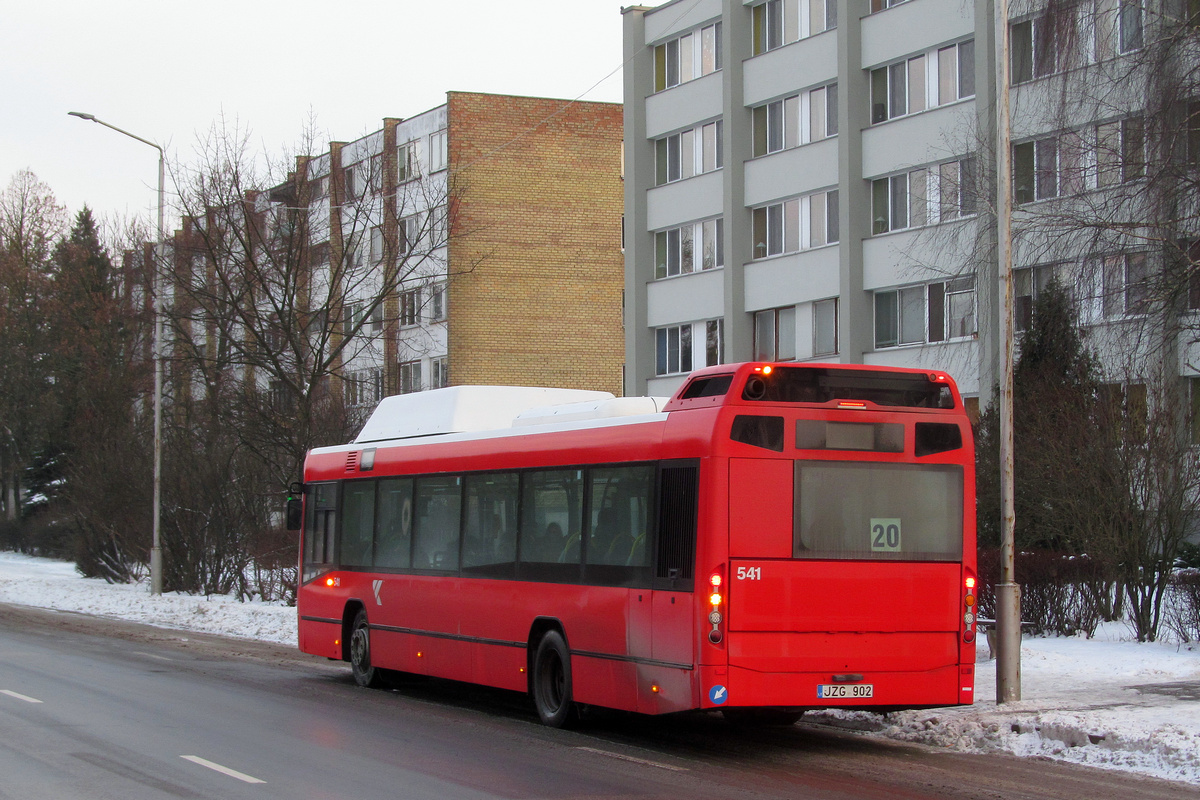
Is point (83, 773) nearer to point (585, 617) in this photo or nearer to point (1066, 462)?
point (585, 617)

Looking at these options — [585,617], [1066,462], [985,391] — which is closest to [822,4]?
[985,391]

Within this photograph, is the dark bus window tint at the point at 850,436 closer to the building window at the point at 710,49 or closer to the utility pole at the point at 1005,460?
the utility pole at the point at 1005,460

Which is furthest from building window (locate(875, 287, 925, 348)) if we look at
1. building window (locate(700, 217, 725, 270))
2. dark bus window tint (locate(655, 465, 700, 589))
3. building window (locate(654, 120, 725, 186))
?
dark bus window tint (locate(655, 465, 700, 589))

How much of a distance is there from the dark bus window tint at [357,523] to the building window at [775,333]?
22923 mm

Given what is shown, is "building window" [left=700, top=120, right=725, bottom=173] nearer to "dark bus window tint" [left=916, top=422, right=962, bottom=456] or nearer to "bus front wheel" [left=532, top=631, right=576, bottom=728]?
"bus front wheel" [left=532, top=631, right=576, bottom=728]

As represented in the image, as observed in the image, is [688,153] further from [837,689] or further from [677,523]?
[837,689]

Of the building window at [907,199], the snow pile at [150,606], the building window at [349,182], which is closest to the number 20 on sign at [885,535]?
the snow pile at [150,606]

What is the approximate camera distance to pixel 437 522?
582 inches

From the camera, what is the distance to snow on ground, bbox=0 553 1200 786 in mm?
10328

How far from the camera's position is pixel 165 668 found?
18.0 metres

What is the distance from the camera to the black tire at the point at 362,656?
639 inches

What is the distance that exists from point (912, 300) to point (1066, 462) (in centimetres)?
1745

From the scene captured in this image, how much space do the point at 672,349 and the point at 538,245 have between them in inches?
527

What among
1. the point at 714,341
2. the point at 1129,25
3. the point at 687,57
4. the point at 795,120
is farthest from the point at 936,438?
the point at 687,57
